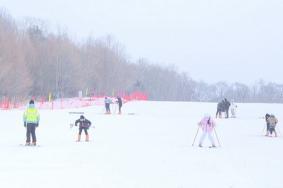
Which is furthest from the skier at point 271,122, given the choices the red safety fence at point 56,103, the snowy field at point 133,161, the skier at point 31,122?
the red safety fence at point 56,103

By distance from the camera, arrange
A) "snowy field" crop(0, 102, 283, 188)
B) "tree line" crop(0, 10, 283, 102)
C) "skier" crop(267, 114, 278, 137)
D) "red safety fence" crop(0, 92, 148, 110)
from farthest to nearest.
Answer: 1. "tree line" crop(0, 10, 283, 102)
2. "red safety fence" crop(0, 92, 148, 110)
3. "skier" crop(267, 114, 278, 137)
4. "snowy field" crop(0, 102, 283, 188)

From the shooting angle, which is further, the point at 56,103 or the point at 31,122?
the point at 56,103

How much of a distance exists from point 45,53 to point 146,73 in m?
65.8

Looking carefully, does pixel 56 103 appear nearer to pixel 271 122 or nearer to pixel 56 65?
pixel 56 65

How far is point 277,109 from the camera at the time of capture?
64625 millimetres

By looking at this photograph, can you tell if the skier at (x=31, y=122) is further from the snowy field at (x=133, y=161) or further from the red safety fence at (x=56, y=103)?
the red safety fence at (x=56, y=103)

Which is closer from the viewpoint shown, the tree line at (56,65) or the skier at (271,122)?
the skier at (271,122)

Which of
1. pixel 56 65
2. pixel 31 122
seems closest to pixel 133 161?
pixel 31 122

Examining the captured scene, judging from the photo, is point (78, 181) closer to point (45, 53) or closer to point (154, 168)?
point (154, 168)

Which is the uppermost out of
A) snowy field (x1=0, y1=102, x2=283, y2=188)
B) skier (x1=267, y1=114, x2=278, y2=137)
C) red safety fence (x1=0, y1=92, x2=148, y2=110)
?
red safety fence (x1=0, y1=92, x2=148, y2=110)

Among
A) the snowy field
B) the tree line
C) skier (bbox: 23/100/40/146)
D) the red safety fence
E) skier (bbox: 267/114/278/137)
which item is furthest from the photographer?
the tree line

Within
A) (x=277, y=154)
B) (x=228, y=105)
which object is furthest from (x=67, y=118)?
(x=277, y=154)

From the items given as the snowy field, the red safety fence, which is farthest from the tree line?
the snowy field

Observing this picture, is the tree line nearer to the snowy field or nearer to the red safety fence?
the red safety fence
